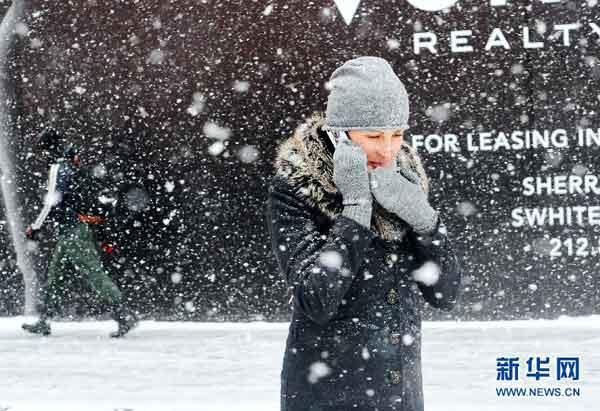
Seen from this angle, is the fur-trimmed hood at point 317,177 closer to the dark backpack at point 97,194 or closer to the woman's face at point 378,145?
the woman's face at point 378,145

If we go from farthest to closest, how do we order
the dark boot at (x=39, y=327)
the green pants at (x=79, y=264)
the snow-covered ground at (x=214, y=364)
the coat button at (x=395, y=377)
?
the dark boot at (x=39, y=327)
the green pants at (x=79, y=264)
the snow-covered ground at (x=214, y=364)
the coat button at (x=395, y=377)

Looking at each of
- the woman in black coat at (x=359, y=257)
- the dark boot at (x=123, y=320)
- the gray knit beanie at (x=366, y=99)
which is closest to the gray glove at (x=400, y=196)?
the woman in black coat at (x=359, y=257)

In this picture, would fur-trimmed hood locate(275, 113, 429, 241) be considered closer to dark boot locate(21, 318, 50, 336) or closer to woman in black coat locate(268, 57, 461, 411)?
woman in black coat locate(268, 57, 461, 411)

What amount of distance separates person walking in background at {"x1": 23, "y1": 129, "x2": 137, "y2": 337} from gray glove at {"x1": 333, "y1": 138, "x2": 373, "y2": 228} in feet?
17.1

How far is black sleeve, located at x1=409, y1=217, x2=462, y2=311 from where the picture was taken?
224 centimetres

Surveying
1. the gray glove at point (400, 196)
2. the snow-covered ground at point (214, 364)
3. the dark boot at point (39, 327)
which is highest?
the gray glove at point (400, 196)

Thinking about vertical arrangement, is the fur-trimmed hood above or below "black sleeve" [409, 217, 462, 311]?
above

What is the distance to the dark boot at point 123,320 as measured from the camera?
7.27 m

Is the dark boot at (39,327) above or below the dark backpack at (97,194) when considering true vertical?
below

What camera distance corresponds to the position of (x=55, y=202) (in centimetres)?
718

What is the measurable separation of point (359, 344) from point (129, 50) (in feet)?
20.3

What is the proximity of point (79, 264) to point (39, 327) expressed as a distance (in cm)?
83

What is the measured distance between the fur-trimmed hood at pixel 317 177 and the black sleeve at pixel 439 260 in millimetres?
72

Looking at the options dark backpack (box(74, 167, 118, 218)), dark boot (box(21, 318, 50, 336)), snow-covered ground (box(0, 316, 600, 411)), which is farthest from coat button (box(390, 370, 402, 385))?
dark backpack (box(74, 167, 118, 218))
